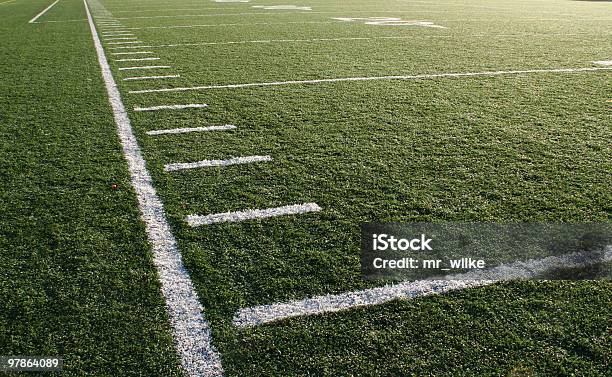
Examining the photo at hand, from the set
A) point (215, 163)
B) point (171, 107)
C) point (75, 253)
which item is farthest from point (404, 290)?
point (171, 107)

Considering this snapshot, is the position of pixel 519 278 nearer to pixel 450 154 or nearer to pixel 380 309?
pixel 380 309

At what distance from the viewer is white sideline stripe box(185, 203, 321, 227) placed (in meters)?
2.57

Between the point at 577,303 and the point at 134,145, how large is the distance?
2738 millimetres

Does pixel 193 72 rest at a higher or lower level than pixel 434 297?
higher

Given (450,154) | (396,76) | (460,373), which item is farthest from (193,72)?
(460,373)

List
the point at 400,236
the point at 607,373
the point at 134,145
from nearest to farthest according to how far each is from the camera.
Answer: the point at 607,373, the point at 400,236, the point at 134,145

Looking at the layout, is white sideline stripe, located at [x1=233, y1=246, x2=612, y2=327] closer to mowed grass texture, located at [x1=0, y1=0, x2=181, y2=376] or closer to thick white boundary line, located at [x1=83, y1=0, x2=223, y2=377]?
thick white boundary line, located at [x1=83, y1=0, x2=223, y2=377]

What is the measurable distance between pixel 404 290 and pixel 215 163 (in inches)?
63.4

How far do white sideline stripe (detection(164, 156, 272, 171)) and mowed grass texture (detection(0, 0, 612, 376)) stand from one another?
61mm

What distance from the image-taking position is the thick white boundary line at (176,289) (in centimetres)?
171

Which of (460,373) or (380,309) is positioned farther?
(380,309)

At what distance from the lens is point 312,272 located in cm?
215

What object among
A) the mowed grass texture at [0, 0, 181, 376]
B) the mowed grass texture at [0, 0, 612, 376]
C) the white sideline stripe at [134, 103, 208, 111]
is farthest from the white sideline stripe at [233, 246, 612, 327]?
the white sideline stripe at [134, 103, 208, 111]

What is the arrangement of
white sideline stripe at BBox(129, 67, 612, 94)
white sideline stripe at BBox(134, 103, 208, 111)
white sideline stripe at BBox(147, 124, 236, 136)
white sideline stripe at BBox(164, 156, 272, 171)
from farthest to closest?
white sideline stripe at BBox(129, 67, 612, 94) < white sideline stripe at BBox(134, 103, 208, 111) < white sideline stripe at BBox(147, 124, 236, 136) < white sideline stripe at BBox(164, 156, 272, 171)
